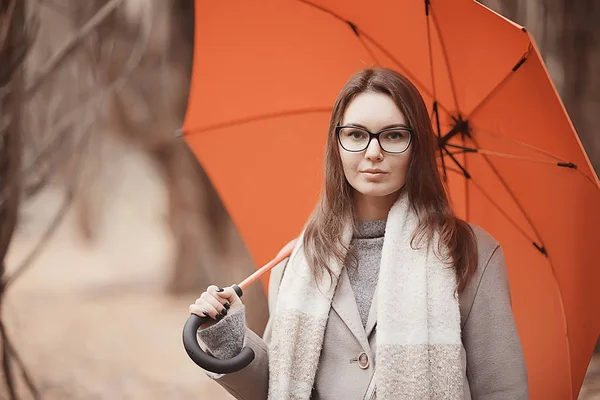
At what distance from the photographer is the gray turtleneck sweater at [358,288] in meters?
1.88

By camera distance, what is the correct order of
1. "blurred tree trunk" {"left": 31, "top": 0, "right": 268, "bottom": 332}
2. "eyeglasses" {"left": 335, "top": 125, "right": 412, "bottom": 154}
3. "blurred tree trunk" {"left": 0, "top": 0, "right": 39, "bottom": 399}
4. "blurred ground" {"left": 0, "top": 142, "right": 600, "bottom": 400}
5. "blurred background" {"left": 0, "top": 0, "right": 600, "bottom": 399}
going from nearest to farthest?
1. "eyeglasses" {"left": 335, "top": 125, "right": 412, "bottom": 154}
2. "blurred tree trunk" {"left": 0, "top": 0, "right": 39, "bottom": 399}
3. "blurred background" {"left": 0, "top": 0, "right": 600, "bottom": 399}
4. "blurred ground" {"left": 0, "top": 142, "right": 600, "bottom": 400}
5. "blurred tree trunk" {"left": 31, "top": 0, "right": 268, "bottom": 332}

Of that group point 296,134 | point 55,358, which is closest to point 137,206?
point 55,358

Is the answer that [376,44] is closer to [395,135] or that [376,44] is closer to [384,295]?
[395,135]

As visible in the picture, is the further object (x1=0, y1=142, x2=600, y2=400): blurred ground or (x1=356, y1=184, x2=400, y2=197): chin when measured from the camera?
(x1=0, y1=142, x2=600, y2=400): blurred ground

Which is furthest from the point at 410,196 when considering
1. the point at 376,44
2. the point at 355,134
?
the point at 376,44

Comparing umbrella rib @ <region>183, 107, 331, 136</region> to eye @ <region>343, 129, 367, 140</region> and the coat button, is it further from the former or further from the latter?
the coat button

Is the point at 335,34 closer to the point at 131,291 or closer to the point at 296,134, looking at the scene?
the point at 296,134

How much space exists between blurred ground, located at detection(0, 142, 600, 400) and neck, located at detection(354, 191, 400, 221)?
8.87 ft

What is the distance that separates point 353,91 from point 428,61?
341mm

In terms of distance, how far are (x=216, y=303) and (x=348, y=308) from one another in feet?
1.04

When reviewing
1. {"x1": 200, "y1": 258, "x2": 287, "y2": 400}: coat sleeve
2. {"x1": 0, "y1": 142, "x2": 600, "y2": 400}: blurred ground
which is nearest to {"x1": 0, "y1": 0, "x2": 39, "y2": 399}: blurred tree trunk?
{"x1": 200, "y1": 258, "x2": 287, "y2": 400}: coat sleeve

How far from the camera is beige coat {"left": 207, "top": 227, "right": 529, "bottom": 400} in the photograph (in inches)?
72.7

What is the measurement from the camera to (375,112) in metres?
1.91

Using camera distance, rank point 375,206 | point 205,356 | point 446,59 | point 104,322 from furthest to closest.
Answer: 1. point 104,322
2. point 446,59
3. point 375,206
4. point 205,356
